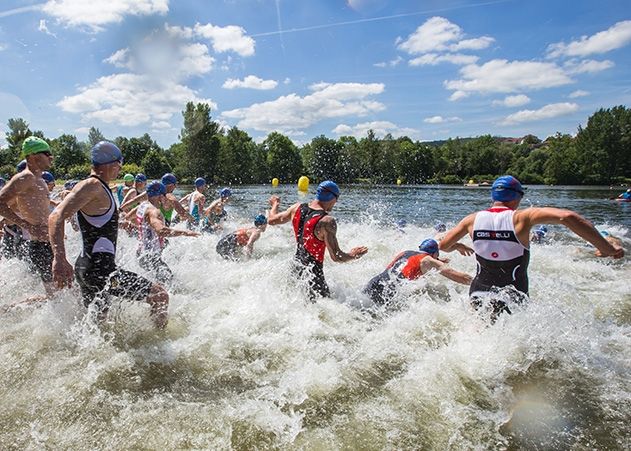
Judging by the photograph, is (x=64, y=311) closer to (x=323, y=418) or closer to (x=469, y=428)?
(x=323, y=418)

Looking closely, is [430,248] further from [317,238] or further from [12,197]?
[12,197]

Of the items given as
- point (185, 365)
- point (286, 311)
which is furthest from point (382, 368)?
point (185, 365)

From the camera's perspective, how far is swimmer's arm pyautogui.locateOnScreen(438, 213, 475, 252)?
4172 mm

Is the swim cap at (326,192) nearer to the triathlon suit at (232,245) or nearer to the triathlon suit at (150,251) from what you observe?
the triathlon suit at (150,251)

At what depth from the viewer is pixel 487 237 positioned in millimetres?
3928

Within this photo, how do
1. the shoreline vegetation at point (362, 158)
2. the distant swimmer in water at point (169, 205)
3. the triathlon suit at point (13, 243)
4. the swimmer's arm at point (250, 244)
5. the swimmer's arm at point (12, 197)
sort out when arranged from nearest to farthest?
the swimmer's arm at point (12, 197) < the triathlon suit at point (13, 243) < the distant swimmer in water at point (169, 205) < the swimmer's arm at point (250, 244) < the shoreline vegetation at point (362, 158)

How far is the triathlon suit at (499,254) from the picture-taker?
12.6ft

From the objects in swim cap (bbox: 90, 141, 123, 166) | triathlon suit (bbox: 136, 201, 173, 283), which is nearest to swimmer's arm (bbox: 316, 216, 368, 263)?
swim cap (bbox: 90, 141, 123, 166)

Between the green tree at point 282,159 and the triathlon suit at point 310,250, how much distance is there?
90.3 metres

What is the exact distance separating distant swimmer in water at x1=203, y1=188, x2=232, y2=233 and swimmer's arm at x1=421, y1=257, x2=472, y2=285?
7136mm

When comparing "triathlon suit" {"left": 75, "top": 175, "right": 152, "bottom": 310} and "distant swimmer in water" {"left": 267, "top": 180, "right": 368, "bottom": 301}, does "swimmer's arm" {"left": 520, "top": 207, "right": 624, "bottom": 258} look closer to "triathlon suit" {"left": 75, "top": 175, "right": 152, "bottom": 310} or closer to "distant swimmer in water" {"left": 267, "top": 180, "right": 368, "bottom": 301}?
"distant swimmer in water" {"left": 267, "top": 180, "right": 368, "bottom": 301}

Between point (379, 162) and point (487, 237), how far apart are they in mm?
97075

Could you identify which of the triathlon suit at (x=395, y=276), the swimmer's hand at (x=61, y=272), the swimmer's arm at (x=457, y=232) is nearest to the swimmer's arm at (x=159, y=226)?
the swimmer's hand at (x=61, y=272)

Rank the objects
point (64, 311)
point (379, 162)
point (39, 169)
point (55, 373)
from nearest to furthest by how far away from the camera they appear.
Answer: point (55, 373) < point (64, 311) < point (39, 169) < point (379, 162)
